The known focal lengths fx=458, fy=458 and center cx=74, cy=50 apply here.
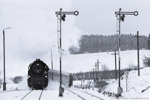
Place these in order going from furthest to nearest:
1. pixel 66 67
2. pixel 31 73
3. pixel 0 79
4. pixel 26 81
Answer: pixel 66 67 → pixel 0 79 → pixel 26 81 → pixel 31 73

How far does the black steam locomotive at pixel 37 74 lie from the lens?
50.4 m

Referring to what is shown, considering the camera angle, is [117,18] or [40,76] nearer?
[117,18]

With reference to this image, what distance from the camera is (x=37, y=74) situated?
5069cm

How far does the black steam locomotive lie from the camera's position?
165 ft

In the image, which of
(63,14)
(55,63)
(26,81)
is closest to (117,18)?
(63,14)

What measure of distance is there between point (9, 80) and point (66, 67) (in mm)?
70685

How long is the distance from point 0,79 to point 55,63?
122ft

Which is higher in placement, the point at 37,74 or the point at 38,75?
the point at 37,74

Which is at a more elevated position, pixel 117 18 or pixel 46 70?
pixel 117 18

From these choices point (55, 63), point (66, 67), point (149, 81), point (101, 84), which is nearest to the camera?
point (149, 81)

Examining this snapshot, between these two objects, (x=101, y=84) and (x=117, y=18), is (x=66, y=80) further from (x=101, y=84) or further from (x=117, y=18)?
(x=101, y=84)

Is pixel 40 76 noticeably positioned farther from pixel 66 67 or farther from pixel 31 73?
pixel 66 67

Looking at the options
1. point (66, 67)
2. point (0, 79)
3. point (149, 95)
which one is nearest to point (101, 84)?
point (0, 79)

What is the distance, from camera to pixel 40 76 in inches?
2005
